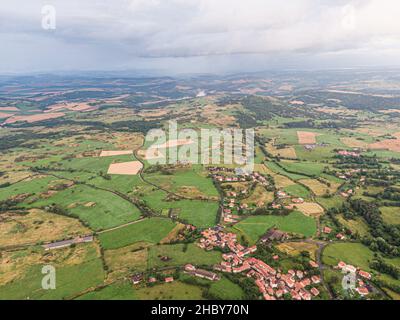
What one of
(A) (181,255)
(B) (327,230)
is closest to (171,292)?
(A) (181,255)

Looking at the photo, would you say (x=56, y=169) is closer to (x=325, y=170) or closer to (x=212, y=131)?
(x=212, y=131)

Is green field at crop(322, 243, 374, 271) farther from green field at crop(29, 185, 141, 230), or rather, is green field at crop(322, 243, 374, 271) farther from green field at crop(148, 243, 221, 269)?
green field at crop(29, 185, 141, 230)

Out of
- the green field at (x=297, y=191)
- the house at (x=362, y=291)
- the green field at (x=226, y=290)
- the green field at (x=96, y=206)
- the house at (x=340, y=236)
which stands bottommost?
the house at (x=362, y=291)

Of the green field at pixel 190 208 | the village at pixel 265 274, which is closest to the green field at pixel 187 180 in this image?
the green field at pixel 190 208

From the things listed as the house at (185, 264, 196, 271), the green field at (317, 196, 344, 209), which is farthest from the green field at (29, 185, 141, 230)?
the green field at (317, 196, 344, 209)

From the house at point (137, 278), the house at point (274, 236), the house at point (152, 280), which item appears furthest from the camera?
the house at point (274, 236)

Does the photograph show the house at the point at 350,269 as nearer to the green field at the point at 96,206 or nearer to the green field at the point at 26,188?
the green field at the point at 96,206

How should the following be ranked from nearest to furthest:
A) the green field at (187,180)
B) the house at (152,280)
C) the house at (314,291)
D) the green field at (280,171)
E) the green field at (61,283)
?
the house at (314,291) < the green field at (61,283) < the house at (152,280) < the green field at (187,180) < the green field at (280,171)

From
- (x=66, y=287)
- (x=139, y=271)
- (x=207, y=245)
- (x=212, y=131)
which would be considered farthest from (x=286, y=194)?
(x=212, y=131)
